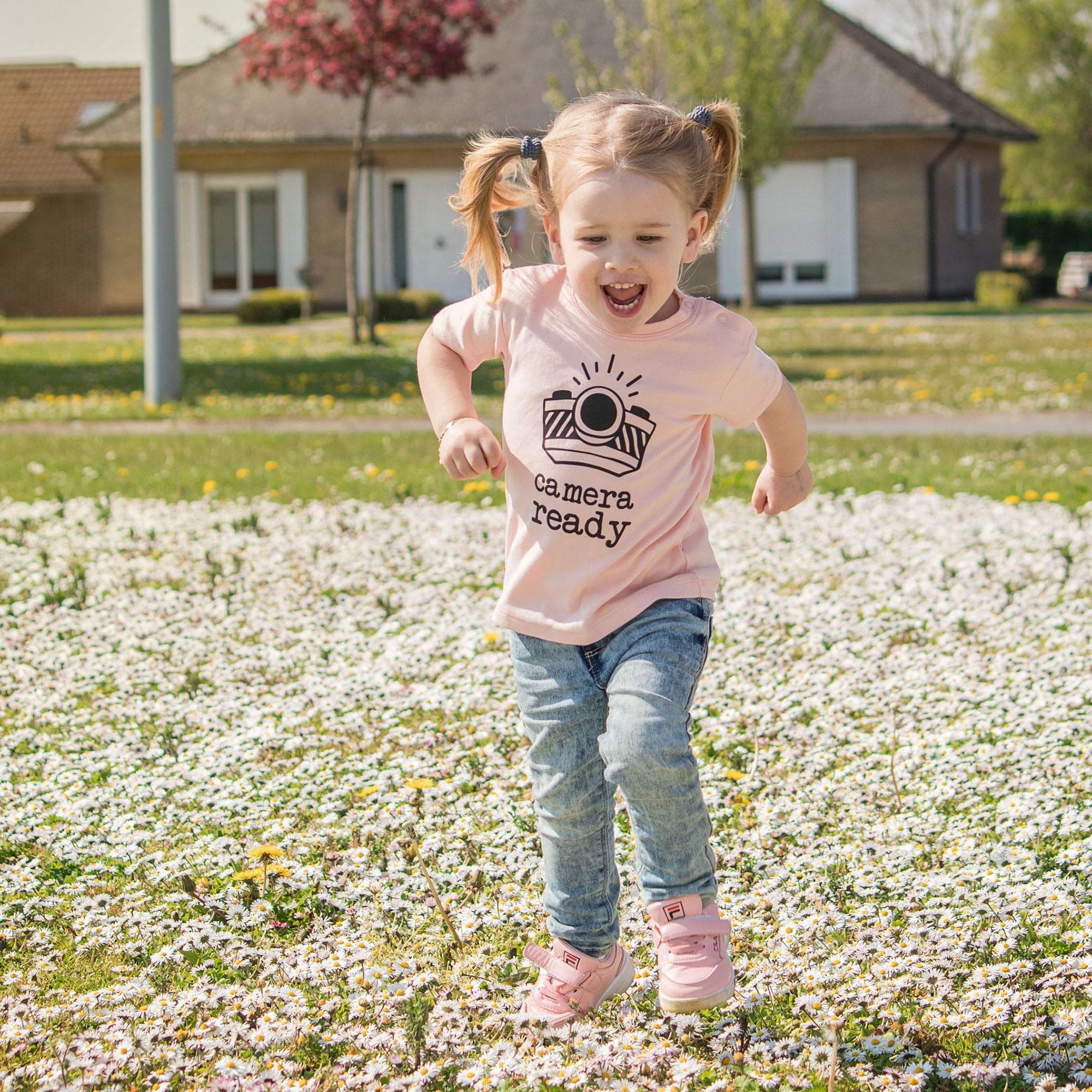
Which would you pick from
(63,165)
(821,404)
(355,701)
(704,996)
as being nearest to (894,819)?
(704,996)

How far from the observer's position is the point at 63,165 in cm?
3425

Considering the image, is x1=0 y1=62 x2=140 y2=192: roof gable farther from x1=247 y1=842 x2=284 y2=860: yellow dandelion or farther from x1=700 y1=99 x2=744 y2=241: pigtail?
x1=700 y1=99 x2=744 y2=241: pigtail

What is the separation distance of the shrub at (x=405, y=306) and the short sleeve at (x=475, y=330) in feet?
73.0

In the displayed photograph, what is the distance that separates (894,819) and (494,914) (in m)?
1.11

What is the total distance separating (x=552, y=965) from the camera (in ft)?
9.27

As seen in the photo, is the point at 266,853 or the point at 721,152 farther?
the point at 266,853

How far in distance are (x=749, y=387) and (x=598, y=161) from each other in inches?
20.3

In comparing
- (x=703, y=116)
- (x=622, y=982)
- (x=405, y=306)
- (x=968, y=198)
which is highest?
(x=968, y=198)

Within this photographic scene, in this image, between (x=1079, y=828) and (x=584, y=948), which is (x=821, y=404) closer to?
(x=1079, y=828)

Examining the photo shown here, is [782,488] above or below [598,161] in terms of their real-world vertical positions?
below

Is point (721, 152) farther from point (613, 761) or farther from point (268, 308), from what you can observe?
point (268, 308)

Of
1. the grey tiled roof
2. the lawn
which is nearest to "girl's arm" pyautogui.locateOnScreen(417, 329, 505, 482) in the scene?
the lawn

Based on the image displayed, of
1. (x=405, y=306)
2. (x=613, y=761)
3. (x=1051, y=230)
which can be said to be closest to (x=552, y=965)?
(x=613, y=761)

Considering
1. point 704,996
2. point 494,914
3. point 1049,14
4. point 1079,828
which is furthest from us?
point 1049,14
